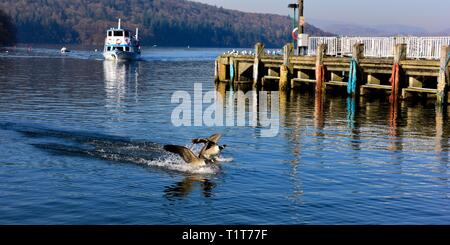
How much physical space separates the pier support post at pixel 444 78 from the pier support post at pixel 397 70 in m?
2.99

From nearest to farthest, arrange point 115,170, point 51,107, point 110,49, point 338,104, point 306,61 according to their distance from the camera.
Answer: point 115,170, point 51,107, point 338,104, point 306,61, point 110,49

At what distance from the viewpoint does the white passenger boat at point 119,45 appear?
108 metres

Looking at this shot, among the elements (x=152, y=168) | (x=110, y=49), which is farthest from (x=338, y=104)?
(x=110, y=49)

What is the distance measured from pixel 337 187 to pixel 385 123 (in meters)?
14.1

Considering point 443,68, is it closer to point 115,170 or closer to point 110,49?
point 115,170

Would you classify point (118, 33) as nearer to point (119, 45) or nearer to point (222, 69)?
point (119, 45)

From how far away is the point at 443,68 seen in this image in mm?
33844

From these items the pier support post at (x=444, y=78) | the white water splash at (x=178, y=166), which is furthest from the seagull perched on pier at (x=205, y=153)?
the pier support post at (x=444, y=78)

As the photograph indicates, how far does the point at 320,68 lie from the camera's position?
42750mm

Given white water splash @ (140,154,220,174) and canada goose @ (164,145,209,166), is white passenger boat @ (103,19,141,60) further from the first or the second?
canada goose @ (164,145,209,166)

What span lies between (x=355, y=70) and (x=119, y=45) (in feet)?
243

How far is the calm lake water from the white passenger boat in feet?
244

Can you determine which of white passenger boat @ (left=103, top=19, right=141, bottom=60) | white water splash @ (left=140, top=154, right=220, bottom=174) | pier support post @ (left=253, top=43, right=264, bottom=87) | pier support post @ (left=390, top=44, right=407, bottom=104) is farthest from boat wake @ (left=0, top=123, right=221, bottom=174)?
white passenger boat @ (left=103, top=19, right=141, bottom=60)

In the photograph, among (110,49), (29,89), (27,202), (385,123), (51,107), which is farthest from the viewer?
(110,49)
